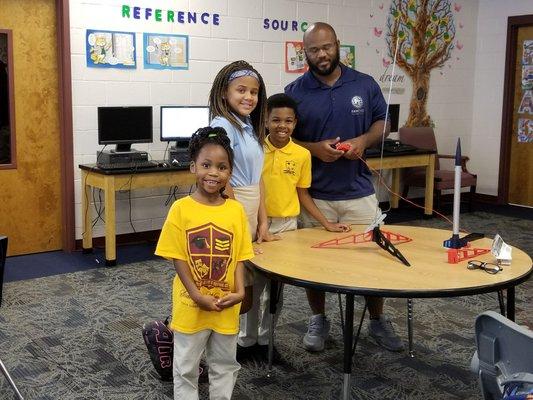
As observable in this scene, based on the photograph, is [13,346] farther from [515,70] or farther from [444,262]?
[515,70]

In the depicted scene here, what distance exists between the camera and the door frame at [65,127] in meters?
5.10

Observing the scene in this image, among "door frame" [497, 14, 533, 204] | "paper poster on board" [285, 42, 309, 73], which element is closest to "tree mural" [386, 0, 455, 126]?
"door frame" [497, 14, 533, 204]

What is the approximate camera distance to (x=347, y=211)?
318 cm

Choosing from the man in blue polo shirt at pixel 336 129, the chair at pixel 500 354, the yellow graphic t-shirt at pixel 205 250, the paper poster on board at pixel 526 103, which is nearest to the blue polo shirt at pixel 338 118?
the man in blue polo shirt at pixel 336 129

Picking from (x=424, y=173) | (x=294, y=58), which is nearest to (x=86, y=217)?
(x=294, y=58)

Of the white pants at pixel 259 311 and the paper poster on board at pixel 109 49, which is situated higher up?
the paper poster on board at pixel 109 49

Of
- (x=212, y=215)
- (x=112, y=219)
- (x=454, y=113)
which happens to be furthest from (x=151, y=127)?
(x=454, y=113)

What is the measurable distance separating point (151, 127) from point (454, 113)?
3.99m

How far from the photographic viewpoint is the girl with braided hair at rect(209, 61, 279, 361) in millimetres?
2619

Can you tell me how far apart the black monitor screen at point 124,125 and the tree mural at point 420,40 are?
3028mm

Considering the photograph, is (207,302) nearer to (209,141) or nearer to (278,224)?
(209,141)

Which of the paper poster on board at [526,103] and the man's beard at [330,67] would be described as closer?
the man's beard at [330,67]

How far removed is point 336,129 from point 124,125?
2.48 metres

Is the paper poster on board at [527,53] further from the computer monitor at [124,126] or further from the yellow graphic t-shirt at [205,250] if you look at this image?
the yellow graphic t-shirt at [205,250]
